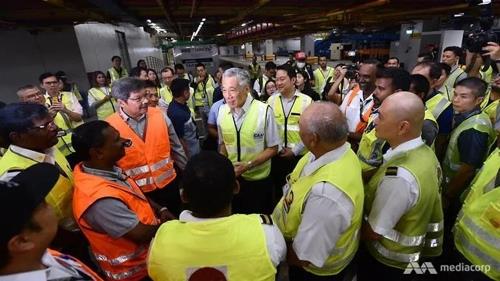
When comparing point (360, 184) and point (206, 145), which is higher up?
point (360, 184)

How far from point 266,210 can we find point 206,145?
4.37ft

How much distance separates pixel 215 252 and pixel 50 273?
564 mm

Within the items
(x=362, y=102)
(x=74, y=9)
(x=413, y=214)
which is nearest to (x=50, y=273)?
(x=413, y=214)

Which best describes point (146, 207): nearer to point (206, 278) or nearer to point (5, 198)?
point (206, 278)

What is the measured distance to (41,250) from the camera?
0.92 metres

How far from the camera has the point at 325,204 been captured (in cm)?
130

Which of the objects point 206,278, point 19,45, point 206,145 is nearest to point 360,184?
point 206,278

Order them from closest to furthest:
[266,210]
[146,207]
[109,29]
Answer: [146,207] < [266,210] < [109,29]

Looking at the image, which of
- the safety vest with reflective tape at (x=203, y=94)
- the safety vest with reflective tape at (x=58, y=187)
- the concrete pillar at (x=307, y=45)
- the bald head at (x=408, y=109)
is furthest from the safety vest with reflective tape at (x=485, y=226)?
the concrete pillar at (x=307, y=45)

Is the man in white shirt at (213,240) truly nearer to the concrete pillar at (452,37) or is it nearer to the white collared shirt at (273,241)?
the white collared shirt at (273,241)

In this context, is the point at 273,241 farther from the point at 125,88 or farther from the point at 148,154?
the point at 125,88

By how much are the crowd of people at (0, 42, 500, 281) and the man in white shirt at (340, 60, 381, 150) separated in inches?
16.4

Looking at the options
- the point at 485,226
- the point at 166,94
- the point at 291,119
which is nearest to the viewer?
the point at 485,226

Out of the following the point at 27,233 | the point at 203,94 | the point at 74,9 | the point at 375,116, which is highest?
the point at 74,9
